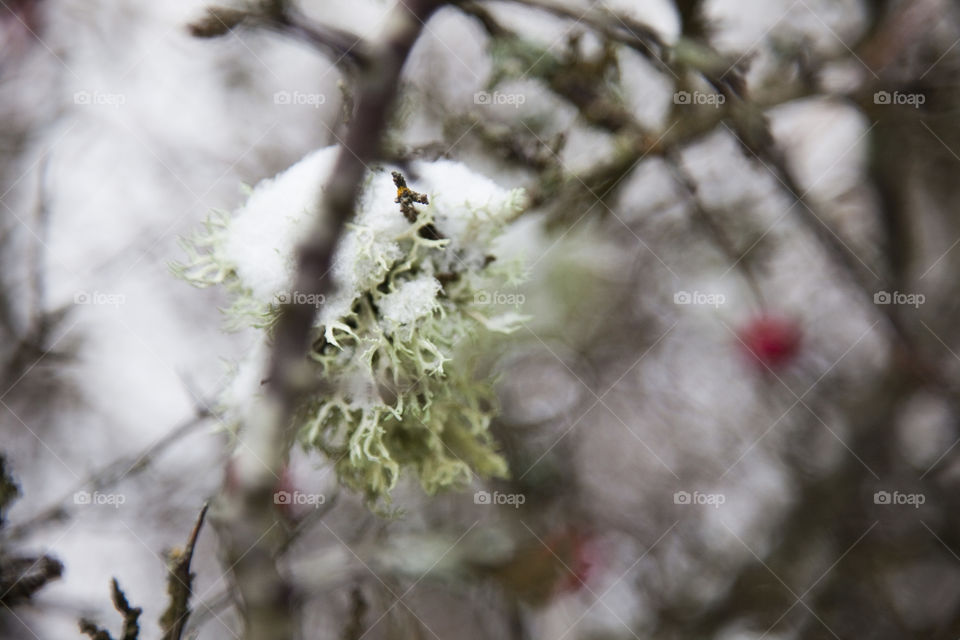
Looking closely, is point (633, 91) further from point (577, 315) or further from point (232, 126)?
point (232, 126)

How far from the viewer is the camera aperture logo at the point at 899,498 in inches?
116

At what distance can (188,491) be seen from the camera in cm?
264

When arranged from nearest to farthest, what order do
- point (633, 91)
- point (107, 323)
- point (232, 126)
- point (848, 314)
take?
point (633, 91) → point (107, 323) → point (232, 126) → point (848, 314)

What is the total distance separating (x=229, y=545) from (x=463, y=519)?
2.23 m

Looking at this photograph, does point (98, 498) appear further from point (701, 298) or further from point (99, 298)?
point (701, 298)

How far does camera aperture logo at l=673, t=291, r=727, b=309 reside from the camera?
2521 millimetres

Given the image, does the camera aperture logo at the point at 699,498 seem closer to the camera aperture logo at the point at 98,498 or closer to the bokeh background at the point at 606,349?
the bokeh background at the point at 606,349

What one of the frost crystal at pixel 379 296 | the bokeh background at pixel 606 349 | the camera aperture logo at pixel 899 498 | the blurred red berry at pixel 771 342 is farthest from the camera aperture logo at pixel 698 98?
the camera aperture logo at pixel 899 498

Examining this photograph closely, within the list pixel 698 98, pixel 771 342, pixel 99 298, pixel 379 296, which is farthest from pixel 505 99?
pixel 99 298

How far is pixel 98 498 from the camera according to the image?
204cm

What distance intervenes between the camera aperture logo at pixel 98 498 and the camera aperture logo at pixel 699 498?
102 inches

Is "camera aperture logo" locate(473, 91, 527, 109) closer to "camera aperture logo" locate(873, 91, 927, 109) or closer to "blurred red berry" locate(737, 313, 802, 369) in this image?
"camera aperture logo" locate(873, 91, 927, 109)

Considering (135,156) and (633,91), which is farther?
(135,156)

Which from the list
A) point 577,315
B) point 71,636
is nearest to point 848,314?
point 577,315
